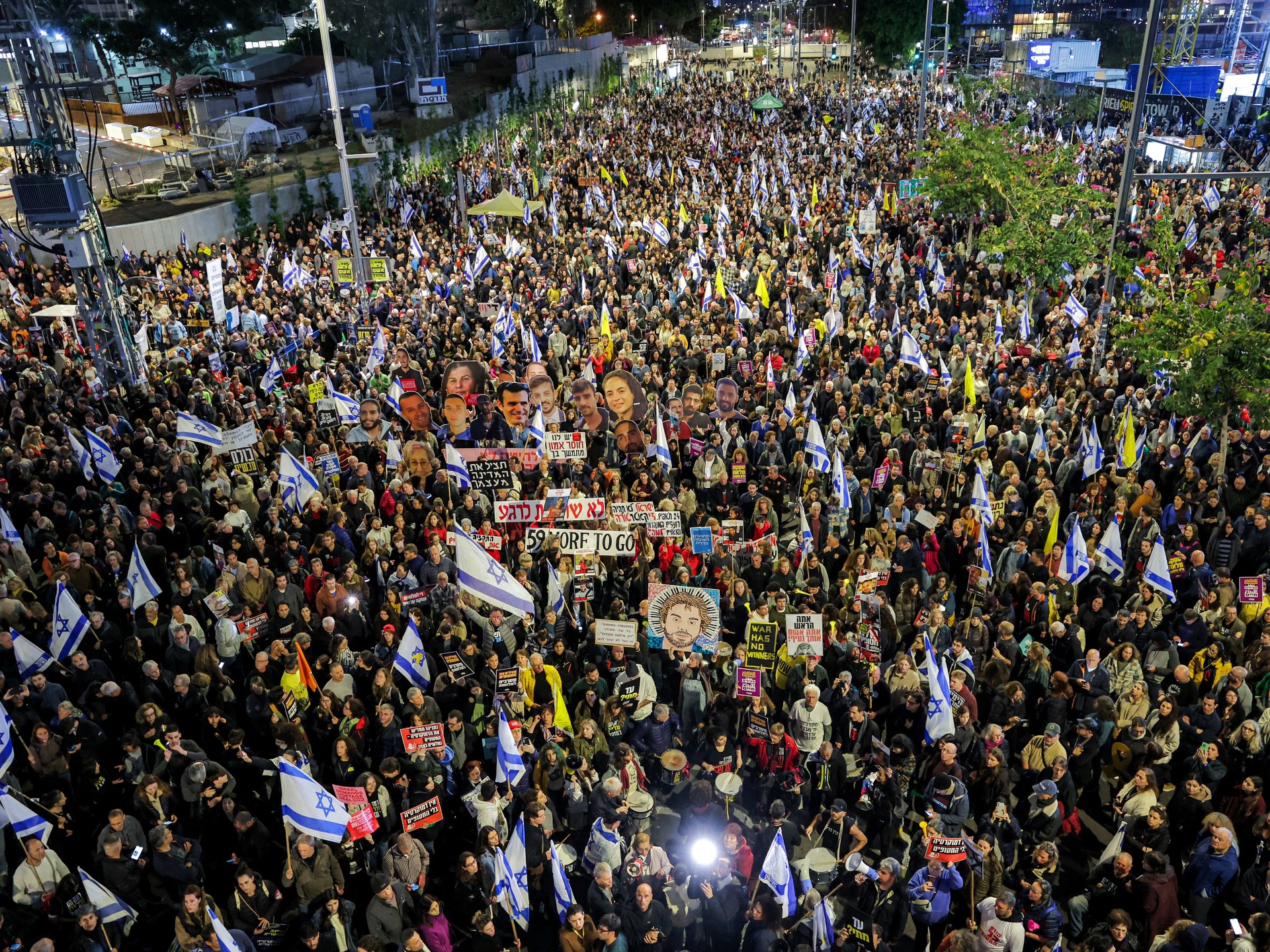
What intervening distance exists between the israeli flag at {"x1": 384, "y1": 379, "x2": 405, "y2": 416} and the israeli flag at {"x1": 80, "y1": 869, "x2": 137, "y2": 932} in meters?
8.89

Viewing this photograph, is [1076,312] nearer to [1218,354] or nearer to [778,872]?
[1218,354]

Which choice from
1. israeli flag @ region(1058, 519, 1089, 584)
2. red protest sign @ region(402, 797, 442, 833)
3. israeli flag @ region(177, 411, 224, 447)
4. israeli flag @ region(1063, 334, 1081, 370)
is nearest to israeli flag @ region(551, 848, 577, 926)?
red protest sign @ region(402, 797, 442, 833)

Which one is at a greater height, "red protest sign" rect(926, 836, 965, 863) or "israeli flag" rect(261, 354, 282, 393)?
"israeli flag" rect(261, 354, 282, 393)

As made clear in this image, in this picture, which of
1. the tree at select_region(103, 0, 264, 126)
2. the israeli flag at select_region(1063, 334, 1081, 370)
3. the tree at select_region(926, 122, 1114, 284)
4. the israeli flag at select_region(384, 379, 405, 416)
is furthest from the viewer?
the tree at select_region(103, 0, 264, 126)

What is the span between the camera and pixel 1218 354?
13.6 metres

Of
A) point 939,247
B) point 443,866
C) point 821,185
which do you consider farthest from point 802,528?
point 821,185

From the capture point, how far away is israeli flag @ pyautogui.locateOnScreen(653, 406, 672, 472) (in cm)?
1396

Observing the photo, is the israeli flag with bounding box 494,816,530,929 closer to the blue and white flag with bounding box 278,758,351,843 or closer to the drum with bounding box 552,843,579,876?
the drum with bounding box 552,843,579,876

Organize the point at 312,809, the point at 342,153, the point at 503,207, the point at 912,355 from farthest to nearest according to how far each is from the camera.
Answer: the point at 503,207, the point at 342,153, the point at 912,355, the point at 312,809

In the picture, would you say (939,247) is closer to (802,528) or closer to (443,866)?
(802,528)

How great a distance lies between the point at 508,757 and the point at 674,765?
1747mm

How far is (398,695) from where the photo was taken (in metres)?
9.45

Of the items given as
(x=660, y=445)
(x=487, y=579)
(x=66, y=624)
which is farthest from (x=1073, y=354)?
(x=66, y=624)

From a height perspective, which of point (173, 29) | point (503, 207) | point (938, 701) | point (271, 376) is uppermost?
point (173, 29)
